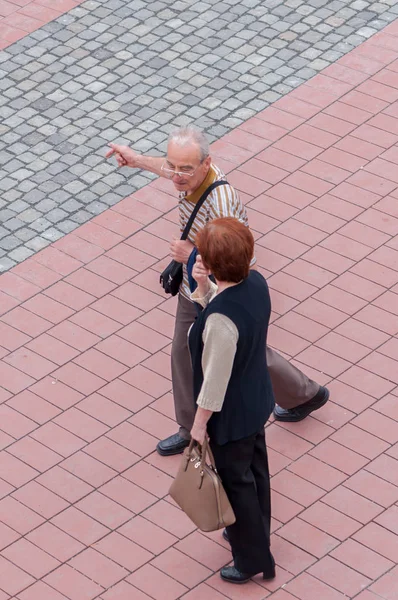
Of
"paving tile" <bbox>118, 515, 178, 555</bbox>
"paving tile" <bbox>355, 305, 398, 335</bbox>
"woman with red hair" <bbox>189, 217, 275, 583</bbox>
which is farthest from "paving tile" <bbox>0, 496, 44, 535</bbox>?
"paving tile" <bbox>355, 305, 398, 335</bbox>

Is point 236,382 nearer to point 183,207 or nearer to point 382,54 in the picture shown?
point 183,207

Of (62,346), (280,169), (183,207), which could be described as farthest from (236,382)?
(280,169)

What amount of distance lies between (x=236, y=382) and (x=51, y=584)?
61.4 inches

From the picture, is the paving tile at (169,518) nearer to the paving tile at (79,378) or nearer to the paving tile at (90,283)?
the paving tile at (79,378)

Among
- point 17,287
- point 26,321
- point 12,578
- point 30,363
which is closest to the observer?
point 12,578

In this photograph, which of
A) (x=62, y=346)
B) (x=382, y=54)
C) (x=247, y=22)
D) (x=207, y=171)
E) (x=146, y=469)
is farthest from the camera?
(x=247, y=22)

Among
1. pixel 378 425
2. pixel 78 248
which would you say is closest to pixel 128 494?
pixel 378 425

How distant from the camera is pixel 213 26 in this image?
33.7ft

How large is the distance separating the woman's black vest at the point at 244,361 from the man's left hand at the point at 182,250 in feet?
1.99

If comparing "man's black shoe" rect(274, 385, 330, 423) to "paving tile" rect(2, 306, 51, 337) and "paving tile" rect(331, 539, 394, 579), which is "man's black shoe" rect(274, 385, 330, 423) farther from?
"paving tile" rect(2, 306, 51, 337)

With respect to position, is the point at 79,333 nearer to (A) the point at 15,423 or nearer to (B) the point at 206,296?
(A) the point at 15,423

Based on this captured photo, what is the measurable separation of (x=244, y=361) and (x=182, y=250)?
834 millimetres

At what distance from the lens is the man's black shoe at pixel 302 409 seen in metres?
6.49

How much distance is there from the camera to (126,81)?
31.9 feet
